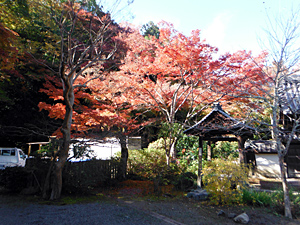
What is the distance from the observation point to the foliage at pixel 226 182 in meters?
6.44

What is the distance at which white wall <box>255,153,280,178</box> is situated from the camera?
1372 cm

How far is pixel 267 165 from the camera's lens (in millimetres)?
14039

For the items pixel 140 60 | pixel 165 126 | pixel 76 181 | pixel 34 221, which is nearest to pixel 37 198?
pixel 76 181

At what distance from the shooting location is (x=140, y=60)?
1077 cm

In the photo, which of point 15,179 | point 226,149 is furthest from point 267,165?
point 15,179

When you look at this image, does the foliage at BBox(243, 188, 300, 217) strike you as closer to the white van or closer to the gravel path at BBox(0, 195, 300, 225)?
the gravel path at BBox(0, 195, 300, 225)

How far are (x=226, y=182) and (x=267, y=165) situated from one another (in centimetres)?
955

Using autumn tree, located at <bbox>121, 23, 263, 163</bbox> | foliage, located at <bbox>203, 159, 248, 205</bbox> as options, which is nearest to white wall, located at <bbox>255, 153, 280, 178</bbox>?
autumn tree, located at <bbox>121, 23, 263, 163</bbox>

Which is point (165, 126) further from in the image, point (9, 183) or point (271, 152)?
point (271, 152)

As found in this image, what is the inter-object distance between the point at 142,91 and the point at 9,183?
697cm

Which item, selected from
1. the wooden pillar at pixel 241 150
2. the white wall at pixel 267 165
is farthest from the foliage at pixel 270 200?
the white wall at pixel 267 165

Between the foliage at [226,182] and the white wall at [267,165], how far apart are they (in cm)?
862

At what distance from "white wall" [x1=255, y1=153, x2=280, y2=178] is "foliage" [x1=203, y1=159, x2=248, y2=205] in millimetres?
8622

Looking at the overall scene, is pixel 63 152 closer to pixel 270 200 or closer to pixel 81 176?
pixel 81 176
